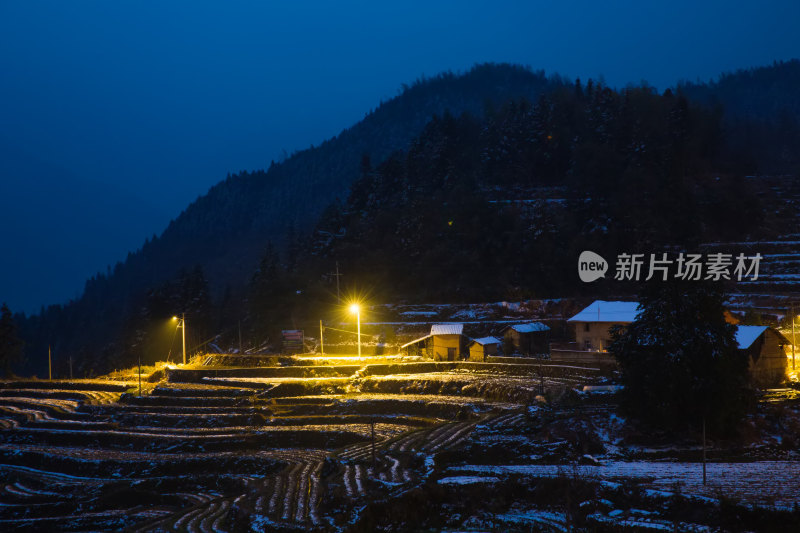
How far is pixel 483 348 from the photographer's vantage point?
3747 cm

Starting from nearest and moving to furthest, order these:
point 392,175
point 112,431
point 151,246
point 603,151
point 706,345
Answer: point 706,345, point 112,431, point 603,151, point 392,175, point 151,246

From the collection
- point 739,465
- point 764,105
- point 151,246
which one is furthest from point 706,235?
point 151,246

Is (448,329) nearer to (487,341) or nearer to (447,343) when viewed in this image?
(447,343)

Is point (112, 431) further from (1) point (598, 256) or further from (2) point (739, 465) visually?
(1) point (598, 256)

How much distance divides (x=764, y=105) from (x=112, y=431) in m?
Result: 128

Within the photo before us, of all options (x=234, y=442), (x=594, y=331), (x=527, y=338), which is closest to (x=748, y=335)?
(x=594, y=331)

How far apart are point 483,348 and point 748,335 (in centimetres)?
1472

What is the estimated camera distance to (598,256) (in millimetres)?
A: 51906

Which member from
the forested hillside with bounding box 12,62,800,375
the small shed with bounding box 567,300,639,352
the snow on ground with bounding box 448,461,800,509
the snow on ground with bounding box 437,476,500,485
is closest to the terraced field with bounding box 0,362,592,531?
the snow on ground with bounding box 437,476,500,485

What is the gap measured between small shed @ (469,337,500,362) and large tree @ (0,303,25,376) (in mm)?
32136

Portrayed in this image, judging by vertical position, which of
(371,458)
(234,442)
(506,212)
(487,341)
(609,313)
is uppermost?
(506,212)

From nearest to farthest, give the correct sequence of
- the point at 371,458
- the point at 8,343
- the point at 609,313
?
the point at 371,458
the point at 609,313
the point at 8,343

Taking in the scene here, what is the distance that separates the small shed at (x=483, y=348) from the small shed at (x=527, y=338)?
222 centimetres

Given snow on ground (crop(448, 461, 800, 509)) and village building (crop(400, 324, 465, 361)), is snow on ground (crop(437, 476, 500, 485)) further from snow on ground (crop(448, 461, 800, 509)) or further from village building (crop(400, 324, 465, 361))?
village building (crop(400, 324, 465, 361))
